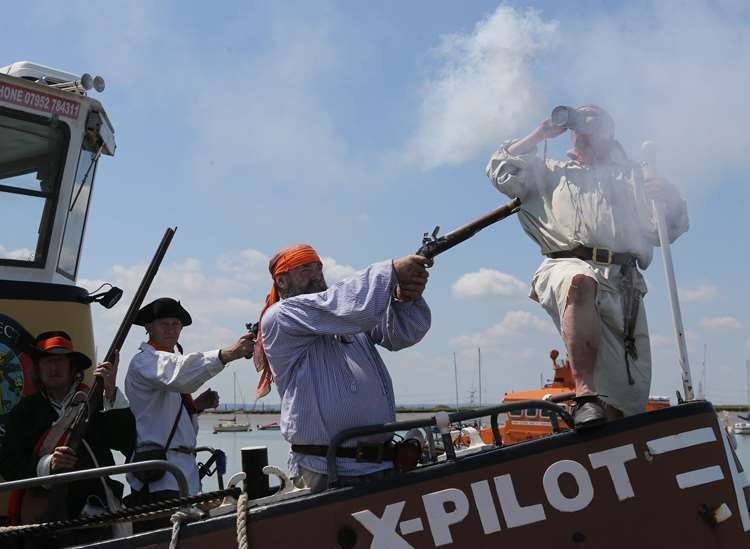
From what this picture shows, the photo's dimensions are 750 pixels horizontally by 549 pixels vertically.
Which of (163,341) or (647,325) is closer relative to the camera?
(647,325)

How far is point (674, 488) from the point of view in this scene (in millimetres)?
2939

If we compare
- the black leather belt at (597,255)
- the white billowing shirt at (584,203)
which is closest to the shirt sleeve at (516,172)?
the white billowing shirt at (584,203)

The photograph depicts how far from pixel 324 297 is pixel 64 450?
1644 millimetres

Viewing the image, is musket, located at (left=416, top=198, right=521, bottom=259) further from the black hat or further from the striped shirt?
the black hat

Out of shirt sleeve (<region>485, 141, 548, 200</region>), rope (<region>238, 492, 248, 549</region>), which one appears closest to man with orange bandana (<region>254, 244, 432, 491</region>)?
rope (<region>238, 492, 248, 549</region>)

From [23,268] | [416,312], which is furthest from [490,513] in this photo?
[23,268]

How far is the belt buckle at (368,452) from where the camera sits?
3089mm

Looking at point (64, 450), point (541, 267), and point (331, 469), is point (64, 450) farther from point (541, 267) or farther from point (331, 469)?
point (541, 267)

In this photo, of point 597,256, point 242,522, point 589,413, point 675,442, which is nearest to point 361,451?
point 242,522

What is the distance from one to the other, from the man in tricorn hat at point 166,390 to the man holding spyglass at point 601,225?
65.0 inches

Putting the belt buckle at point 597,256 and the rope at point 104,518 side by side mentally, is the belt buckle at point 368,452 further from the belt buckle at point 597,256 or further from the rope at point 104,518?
the belt buckle at point 597,256

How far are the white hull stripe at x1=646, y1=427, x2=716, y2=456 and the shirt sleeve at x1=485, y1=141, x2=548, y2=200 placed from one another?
4.61 feet

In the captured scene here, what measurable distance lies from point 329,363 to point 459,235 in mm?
792

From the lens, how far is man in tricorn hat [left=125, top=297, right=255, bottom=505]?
4.08 meters
